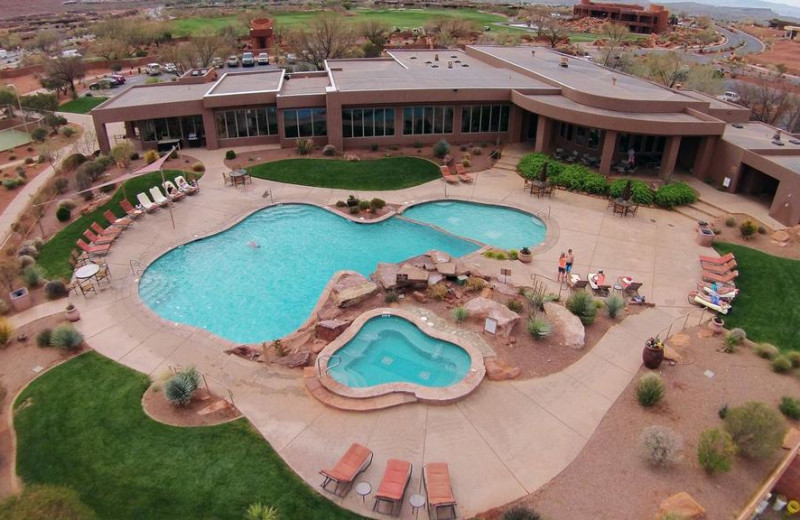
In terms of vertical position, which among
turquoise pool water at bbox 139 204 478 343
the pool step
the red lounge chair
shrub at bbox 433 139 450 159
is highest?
shrub at bbox 433 139 450 159

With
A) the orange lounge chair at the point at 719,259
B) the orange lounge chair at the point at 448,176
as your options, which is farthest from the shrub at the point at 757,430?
the orange lounge chair at the point at 448,176

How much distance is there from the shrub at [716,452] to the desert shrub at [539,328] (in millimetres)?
5628

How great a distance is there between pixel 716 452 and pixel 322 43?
193 ft

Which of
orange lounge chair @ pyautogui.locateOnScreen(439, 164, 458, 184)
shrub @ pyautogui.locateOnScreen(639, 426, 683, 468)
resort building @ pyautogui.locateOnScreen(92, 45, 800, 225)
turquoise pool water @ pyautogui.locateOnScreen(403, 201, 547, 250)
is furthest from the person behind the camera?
orange lounge chair @ pyautogui.locateOnScreen(439, 164, 458, 184)

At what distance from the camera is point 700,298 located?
19656 mm

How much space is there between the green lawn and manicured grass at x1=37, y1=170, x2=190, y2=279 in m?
27.3

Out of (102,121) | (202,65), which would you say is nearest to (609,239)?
(102,121)

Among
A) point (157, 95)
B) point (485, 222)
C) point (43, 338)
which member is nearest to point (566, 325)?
point (485, 222)

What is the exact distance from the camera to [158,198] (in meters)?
27.7

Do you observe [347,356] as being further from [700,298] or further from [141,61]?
[141,61]

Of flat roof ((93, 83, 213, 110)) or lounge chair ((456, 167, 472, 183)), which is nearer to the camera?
lounge chair ((456, 167, 472, 183))

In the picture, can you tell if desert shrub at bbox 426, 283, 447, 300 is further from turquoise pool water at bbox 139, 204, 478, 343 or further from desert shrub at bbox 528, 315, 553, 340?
turquoise pool water at bbox 139, 204, 478, 343

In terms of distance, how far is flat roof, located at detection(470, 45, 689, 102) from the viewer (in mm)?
33375

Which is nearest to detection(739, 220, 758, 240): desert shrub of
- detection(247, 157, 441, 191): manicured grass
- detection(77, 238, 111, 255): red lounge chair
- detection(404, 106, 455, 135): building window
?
detection(247, 157, 441, 191): manicured grass
